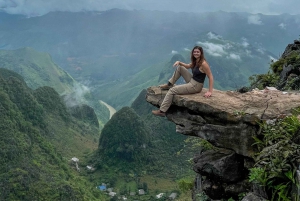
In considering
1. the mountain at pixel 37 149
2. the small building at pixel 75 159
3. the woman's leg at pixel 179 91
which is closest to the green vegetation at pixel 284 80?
the woman's leg at pixel 179 91

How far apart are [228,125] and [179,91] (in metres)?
1.65

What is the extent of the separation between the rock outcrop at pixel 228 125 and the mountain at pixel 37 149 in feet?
82.8

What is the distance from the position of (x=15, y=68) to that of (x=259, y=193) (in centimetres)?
14360

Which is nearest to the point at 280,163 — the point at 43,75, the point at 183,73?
the point at 183,73

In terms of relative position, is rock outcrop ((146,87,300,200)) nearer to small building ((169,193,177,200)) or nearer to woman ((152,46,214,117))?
woman ((152,46,214,117))

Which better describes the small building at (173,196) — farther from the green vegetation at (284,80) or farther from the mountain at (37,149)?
the green vegetation at (284,80)

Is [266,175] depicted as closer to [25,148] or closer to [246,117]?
[246,117]

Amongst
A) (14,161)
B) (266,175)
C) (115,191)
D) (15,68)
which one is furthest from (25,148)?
(15,68)

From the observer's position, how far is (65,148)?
5322 centimetres

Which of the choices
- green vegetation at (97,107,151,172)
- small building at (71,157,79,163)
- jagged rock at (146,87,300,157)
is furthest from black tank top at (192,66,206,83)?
small building at (71,157,79,163)

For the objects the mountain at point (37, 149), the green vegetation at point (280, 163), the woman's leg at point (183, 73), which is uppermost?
the woman's leg at point (183, 73)

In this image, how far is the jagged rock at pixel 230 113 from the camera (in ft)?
20.1

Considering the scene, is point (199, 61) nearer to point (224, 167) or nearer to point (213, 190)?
point (224, 167)

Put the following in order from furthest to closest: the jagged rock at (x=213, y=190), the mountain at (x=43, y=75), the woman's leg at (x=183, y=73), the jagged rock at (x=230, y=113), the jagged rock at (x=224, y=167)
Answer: the mountain at (x=43, y=75), the woman's leg at (x=183, y=73), the jagged rock at (x=213, y=190), the jagged rock at (x=224, y=167), the jagged rock at (x=230, y=113)
